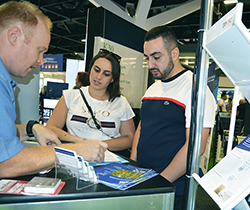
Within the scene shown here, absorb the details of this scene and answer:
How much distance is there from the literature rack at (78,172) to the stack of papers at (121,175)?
0.05 metres

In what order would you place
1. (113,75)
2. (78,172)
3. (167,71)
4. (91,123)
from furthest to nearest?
1. (113,75)
2. (91,123)
3. (167,71)
4. (78,172)

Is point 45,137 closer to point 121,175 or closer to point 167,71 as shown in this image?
point 121,175

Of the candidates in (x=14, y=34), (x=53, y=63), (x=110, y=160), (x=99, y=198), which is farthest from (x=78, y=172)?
(x=53, y=63)

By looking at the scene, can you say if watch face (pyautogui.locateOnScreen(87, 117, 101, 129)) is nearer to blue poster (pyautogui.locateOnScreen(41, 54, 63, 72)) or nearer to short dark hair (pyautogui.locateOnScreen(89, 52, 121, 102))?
short dark hair (pyautogui.locateOnScreen(89, 52, 121, 102))

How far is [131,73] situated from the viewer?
407cm

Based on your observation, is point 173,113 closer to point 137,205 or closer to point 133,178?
point 133,178

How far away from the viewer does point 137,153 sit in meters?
1.61

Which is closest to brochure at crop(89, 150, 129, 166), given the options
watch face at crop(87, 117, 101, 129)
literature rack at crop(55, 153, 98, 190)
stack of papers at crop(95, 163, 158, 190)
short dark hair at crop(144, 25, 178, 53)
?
stack of papers at crop(95, 163, 158, 190)

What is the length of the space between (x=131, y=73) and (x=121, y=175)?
10.7ft

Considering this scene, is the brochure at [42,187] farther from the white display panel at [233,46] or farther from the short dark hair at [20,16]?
the white display panel at [233,46]

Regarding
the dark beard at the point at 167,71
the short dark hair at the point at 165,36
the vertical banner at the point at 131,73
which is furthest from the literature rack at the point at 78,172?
the vertical banner at the point at 131,73

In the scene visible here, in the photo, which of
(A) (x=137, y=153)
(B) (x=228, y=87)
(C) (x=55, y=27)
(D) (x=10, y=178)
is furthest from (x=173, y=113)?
(B) (x=228, y=87)

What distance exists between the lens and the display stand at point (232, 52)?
2.02ft

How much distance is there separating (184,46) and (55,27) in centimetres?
679
